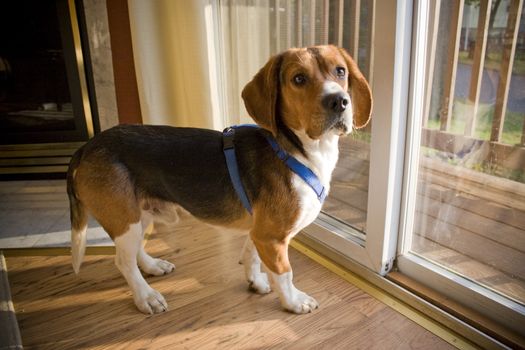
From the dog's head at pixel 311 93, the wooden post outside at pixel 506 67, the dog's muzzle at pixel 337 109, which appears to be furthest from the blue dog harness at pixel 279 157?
the wooden post outside at pixel 506 67

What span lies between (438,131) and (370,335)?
950mm

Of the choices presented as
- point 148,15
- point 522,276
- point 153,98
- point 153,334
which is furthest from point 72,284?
point 522,276

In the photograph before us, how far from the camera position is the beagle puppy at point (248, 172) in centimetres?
149

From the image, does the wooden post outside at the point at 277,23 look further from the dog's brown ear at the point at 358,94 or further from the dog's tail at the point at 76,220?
the dog's tail at the point at 76,220

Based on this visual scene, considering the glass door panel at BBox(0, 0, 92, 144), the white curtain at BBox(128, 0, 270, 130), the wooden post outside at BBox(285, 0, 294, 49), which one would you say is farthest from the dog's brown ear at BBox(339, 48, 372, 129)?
the glass door panel at BBox(0, 0, 92, 144)

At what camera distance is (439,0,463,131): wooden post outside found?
5.28 feet

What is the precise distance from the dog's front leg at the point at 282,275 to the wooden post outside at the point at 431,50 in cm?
87

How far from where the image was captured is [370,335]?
1.65m

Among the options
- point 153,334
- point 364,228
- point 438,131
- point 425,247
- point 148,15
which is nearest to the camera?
point 153,334

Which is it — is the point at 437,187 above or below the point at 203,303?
above

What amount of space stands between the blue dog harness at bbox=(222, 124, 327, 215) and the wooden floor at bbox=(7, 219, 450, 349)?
1.64 feet

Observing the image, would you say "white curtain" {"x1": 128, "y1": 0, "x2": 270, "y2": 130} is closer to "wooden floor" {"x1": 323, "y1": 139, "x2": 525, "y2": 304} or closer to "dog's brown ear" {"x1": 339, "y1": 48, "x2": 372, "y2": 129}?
"dog's brown ear" {"x1": 339, "y1": 48, "x2": 372, "y2": 129}

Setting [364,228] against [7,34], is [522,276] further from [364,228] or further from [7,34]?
[7,34]

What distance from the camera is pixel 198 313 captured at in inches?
71.4
